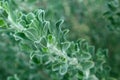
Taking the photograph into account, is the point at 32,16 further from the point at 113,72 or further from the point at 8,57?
the point at 113,72

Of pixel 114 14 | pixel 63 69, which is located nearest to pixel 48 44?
pixel 63 69

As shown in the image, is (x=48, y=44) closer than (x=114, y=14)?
Yes

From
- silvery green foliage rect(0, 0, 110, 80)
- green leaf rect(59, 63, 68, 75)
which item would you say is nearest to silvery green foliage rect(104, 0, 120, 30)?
silvery green foliage rect(0, 0, 110, 80)

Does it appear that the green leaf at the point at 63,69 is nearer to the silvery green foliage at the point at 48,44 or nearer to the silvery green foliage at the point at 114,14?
the silvery green foliage at the point at 48,44

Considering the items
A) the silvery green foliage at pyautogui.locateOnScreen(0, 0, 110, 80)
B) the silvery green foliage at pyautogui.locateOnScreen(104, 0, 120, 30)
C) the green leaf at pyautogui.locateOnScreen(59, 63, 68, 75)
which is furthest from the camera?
the silvery green foliage at pyautogui.locateOnScreen(104, 0, 120, 30)

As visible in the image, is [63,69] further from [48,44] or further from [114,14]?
[114,14]

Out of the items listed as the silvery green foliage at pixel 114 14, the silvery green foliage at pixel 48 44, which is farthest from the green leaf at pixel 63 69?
the silvery green foliage at pixel 114 14

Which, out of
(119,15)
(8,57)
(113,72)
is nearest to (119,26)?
(119,15)

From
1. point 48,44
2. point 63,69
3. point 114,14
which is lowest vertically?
point 63,69

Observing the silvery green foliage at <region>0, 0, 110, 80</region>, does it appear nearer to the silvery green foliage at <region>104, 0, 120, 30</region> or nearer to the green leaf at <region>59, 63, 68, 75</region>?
the green leaf at <region>59, 63, 68, 75</region>
